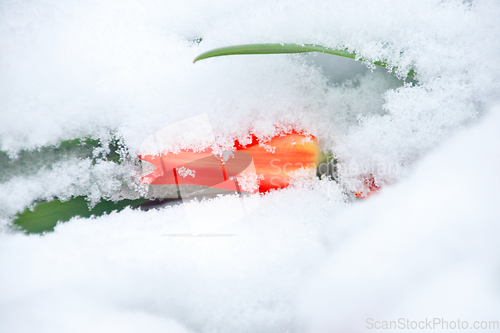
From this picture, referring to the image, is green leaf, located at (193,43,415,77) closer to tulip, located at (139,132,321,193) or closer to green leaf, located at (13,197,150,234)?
tulip, located at (139,132,321,193)

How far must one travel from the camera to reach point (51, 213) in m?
0.42

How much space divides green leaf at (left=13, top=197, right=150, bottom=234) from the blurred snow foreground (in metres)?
0.01

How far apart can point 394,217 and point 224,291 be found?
268 mm

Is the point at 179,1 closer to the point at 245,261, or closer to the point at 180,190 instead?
the point at 180,190

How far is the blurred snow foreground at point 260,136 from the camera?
377mm

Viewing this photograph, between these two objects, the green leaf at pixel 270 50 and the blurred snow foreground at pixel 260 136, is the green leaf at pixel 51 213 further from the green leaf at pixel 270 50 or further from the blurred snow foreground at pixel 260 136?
the green leaf at pixel 270 50

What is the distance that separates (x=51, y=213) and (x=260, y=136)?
0.35m

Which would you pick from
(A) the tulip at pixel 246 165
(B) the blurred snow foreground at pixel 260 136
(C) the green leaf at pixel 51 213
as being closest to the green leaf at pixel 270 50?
(B) the blurred snow foreground at pixel 260 136

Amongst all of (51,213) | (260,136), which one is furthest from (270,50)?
(51,213)

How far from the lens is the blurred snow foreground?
0.38 metres

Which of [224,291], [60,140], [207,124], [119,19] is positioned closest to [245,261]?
[224,291]

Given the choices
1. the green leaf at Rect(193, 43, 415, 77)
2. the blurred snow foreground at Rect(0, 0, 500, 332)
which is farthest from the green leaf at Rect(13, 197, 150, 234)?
the green leaf at Rect(193, 43, 415, 77)

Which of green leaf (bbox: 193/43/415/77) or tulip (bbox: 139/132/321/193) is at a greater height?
green leaf (bbox: 193/43/415/77)

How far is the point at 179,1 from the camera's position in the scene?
0.45 meters
